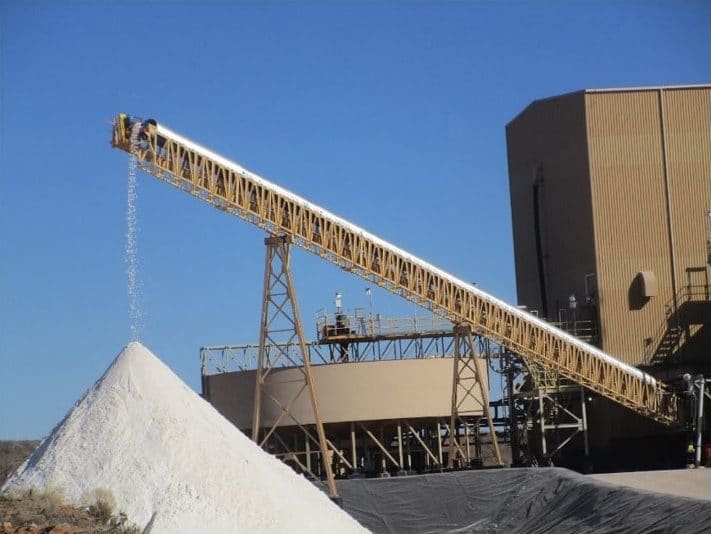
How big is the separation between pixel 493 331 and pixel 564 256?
434 inches

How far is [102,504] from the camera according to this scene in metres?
25.4

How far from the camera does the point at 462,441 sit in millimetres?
59156

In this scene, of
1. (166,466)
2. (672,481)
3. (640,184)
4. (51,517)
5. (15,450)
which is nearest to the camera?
(51,517)

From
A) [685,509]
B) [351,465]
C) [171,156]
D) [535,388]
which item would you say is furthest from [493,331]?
[685,509]

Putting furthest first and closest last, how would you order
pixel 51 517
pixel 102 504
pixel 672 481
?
1. pixel 672 481
2. pixel 102 504
3. pixel 51 517

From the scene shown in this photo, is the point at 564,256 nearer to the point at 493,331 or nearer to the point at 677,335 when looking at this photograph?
the point at 677,335

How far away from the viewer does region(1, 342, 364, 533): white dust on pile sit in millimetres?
26094

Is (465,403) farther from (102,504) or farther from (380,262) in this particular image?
(102,504)

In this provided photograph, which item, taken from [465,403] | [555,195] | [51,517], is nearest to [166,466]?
[51,517]

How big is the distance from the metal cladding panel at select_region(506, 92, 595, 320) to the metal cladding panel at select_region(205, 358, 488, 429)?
7739mm

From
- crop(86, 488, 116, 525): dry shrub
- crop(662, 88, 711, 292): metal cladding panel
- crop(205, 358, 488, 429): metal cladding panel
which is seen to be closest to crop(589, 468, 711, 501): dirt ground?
crop(205, 358, 488, 429): metal cladding panel

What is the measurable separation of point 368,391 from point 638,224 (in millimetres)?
13806

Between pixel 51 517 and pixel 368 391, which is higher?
pixel 368 391

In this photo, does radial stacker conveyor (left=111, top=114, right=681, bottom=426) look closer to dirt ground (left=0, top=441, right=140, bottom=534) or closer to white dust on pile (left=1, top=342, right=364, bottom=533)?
white dust on pile (left=1, top=342, right=364, bottom=533)
